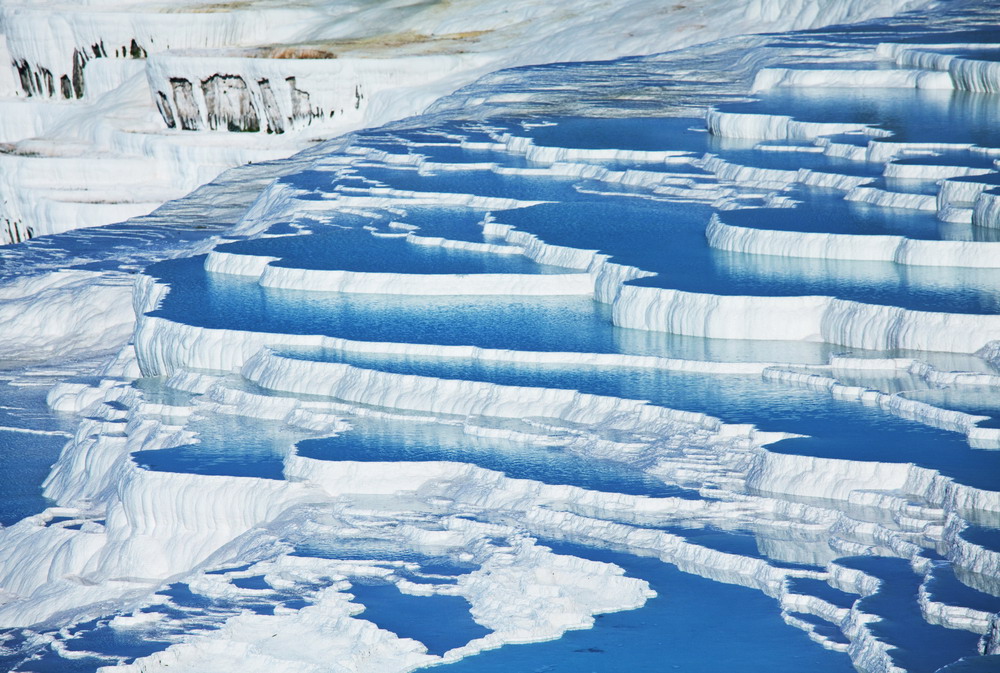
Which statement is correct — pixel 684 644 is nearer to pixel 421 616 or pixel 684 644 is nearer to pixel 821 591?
pixel 821 591

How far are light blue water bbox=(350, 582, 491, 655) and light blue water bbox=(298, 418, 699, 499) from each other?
1.34 m

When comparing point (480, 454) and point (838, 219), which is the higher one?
point (838, 219)

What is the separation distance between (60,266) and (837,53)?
1066cm

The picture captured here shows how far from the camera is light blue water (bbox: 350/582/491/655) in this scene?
609 centimetres

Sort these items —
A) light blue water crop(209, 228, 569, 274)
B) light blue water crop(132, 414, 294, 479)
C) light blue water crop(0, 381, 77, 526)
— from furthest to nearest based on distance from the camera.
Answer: light blue water crop(209, 228, 569, 274) → light blue water crop(0, 381, 77, 526) → light blue water crop(132, 414, 294, 479)

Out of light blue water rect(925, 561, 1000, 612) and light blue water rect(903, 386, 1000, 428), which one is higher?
light blue water rect(903, 386, 1000, 428)

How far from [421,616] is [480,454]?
6.57ft

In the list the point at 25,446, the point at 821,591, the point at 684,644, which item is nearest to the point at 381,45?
the point at 25,446

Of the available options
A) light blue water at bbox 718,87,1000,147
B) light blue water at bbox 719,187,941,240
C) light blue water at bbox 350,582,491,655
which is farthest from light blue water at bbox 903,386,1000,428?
light blue water at bbox 718,87,1000,147

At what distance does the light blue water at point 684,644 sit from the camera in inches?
222

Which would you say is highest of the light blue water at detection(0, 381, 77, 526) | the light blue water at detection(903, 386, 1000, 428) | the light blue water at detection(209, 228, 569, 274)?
the light blue water at detection(209, 228, 569, 274)

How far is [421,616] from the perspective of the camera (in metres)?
6.33

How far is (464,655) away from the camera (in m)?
5.92

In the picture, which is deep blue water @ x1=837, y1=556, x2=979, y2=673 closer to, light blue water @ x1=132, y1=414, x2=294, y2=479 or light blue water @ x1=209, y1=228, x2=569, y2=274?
light blue water @ x1=132, y1=414, x2=294, y2=479
